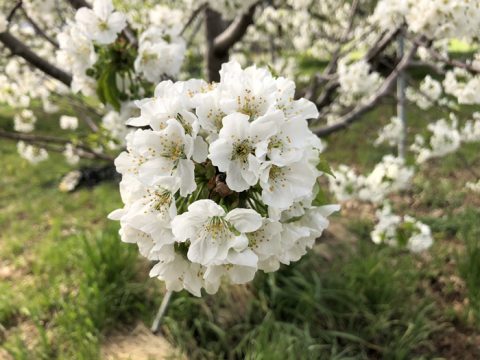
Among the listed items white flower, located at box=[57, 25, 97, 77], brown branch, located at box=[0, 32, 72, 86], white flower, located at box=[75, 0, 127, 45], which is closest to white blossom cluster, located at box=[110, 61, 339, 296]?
white flower, located at box=[75, 0, 127, 45]

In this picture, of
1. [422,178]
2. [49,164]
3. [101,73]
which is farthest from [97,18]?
[49,164]

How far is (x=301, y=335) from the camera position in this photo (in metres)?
2.45

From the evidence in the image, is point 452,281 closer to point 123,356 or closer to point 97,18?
point 123,356

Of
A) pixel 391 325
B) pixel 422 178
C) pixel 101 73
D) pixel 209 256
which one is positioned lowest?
pixel 422 178

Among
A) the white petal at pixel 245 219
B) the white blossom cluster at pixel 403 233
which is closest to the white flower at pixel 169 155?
the white petal at pixel 245 219

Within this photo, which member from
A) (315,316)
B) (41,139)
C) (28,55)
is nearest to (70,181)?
(41,139)

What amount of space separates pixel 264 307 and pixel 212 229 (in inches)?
70.2

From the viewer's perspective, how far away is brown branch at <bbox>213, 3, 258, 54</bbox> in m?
2.87

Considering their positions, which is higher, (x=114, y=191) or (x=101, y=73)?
(x=101, y=73)

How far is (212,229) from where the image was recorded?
1001 mm

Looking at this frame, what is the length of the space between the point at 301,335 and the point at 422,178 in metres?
3.52

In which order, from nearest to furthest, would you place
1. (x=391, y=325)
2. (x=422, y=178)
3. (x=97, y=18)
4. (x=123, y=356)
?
(x=97, y=18) → (x=123, y=356) → (x=391, y=325) → (x=422, y=178)

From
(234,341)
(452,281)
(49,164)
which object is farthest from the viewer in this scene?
(49,164)

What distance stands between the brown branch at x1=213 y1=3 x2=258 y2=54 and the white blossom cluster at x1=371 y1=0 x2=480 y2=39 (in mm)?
908
